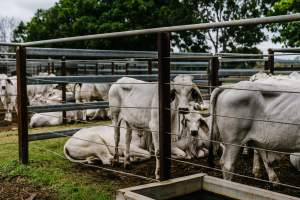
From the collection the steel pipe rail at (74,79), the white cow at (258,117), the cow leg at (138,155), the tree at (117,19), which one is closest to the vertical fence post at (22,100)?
the steel pipe rail at (74,79)

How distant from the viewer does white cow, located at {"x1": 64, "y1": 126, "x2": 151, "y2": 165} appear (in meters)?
6.62

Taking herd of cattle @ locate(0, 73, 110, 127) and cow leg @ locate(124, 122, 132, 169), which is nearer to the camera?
cow leg @ locate(124, 122, 132, 169)

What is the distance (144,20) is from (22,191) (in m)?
26.6

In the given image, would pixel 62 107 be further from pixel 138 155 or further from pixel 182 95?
pixel 182 95

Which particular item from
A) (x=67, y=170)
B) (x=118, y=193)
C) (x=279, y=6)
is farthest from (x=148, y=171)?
(x=279, y=6)

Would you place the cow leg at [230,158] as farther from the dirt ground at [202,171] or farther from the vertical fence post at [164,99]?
the vertical fence post at [164,99]

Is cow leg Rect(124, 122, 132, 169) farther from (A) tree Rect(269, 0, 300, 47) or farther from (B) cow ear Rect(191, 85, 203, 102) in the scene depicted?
(A) tree Rect(269, 0, 300, 47)

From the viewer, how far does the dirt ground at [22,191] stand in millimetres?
4883

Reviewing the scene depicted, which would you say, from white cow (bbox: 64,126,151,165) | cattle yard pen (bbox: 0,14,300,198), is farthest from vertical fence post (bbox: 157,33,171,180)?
Result: white cow (bbox: 64,126,151,165)

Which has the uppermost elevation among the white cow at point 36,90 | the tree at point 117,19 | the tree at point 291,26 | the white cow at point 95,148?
the tree at point 117,19

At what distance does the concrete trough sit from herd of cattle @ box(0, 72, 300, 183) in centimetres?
49

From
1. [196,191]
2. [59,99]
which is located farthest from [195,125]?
[59,99]

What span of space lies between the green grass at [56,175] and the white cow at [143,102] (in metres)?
0.77

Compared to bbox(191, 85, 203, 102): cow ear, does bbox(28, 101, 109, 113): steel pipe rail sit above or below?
below
